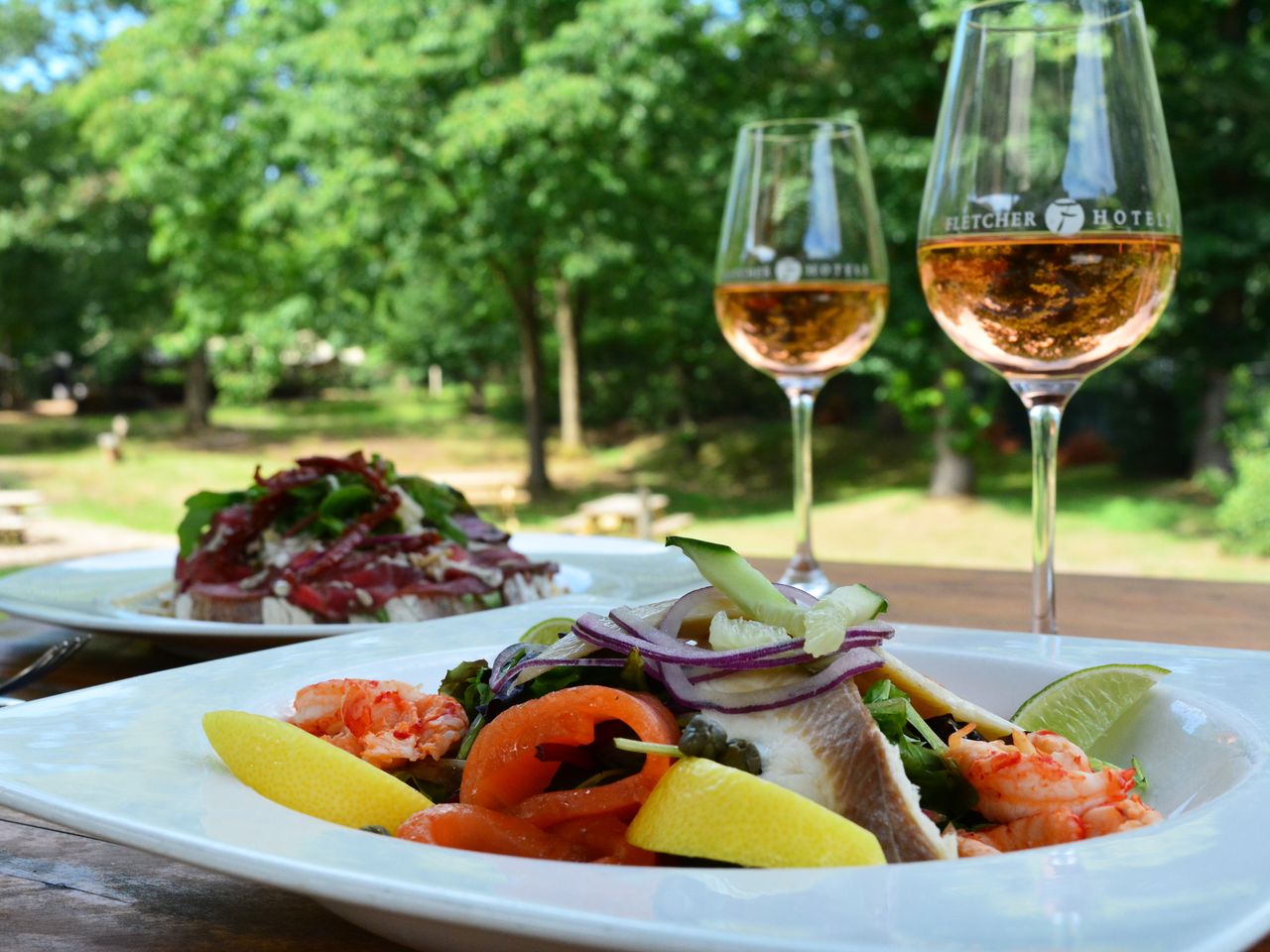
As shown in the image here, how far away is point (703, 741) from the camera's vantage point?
854 mm

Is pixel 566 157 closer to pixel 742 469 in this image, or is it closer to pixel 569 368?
pixel 569 368

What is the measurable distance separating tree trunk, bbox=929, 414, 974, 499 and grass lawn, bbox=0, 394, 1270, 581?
14cm

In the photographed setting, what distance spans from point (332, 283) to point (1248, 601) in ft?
45.7

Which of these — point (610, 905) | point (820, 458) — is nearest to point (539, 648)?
point (610, 905)

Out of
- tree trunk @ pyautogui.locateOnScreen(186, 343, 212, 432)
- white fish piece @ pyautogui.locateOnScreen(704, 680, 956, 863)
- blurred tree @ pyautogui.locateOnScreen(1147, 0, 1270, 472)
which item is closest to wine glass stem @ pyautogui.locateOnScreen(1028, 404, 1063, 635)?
white fish piece @ pyautogui.locateOnScreen(704, 680, 956, 863)

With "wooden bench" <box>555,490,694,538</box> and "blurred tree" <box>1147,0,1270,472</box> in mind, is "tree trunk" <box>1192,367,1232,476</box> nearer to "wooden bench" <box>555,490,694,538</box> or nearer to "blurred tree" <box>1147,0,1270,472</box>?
"blurred tree" <box>1147,0,1270,472</box>

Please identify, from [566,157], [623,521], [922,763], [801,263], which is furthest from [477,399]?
[922,763]

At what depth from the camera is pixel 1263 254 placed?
11922 mm

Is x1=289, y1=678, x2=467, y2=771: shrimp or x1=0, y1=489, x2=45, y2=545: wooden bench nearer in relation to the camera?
x1=289, y1=678, x2=467, y2=771: shrimp

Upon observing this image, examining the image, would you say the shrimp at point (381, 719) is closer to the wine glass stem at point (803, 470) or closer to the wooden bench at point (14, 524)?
the wine glass stem at point (803, 470)

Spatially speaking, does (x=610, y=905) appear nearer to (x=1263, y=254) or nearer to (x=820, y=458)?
(x=1263, y=254)

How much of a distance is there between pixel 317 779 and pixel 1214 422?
1379 cm

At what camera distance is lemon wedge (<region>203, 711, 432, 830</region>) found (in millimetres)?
896

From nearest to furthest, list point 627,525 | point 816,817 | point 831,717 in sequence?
point 816,817 → point 831,717 → point 627,525
